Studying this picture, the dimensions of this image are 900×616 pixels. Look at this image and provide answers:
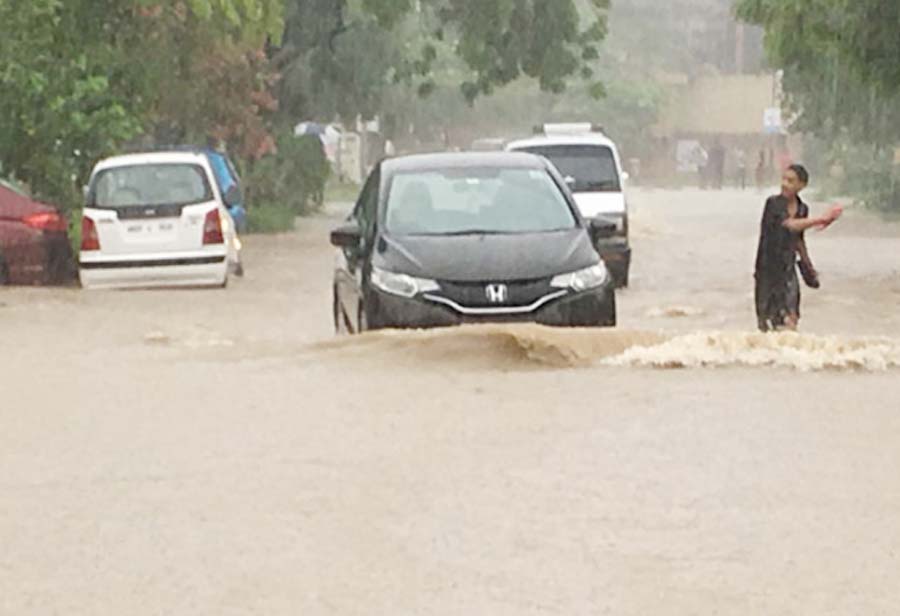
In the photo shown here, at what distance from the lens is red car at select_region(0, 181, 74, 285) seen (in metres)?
25.7

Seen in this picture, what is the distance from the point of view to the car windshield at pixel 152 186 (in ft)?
83.1

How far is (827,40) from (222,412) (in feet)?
55.3

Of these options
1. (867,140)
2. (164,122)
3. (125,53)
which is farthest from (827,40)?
(867,140)

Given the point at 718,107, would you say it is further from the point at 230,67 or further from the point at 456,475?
the point at 456,475

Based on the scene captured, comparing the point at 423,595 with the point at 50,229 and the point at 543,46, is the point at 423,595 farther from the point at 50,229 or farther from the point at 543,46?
the point at 543,46

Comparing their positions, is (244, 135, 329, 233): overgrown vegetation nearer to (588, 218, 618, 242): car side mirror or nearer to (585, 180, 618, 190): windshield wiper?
(585, 180, 618, 190): windshield wiper

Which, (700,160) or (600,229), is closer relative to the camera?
(600,229)

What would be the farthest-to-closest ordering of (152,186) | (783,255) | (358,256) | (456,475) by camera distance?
(152,186) < (783,255) < (358,256) < (456,475)

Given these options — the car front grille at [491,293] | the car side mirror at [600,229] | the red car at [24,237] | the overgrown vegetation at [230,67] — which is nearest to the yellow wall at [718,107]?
the overgrown vegetation at [230,67]

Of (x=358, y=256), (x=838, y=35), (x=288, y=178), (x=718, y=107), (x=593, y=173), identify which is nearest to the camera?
(x=358, y=256)

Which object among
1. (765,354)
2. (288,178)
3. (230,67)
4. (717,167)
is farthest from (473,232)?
(717,167)

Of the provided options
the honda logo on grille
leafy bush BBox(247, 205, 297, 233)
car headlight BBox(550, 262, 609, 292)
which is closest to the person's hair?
car headlight BBox(550, 262, 609, 292)

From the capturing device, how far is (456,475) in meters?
10.1

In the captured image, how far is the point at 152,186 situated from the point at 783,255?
10.5m
